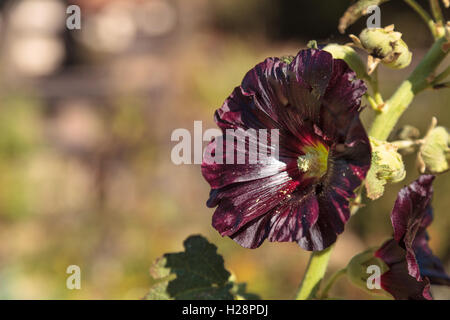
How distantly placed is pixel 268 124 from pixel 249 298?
423 millimetres

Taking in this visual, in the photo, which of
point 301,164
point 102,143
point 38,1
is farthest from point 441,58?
point 38,1

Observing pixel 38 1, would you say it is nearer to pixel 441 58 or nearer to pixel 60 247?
pixel 60 247

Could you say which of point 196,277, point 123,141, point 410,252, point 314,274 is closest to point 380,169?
point 410,252

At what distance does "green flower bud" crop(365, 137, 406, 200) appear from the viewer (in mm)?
872

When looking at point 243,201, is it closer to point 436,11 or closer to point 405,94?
point 405,94

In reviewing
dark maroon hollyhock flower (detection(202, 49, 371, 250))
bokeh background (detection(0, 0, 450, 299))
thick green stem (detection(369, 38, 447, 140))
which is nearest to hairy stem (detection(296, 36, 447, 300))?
thick green stem (detection(369, 38, 447, 140))

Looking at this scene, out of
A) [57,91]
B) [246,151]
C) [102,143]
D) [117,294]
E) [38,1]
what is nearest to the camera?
[246,151]

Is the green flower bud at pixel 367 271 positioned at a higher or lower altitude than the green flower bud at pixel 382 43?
lower

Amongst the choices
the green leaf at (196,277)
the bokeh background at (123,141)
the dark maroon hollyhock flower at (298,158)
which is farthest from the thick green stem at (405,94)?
the bokeh background at (123,141)

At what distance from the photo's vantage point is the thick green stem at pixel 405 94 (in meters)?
1.01

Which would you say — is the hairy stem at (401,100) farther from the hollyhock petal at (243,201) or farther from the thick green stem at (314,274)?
the hollyhock petal at (243,201)

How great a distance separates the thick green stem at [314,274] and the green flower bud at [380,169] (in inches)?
7.6

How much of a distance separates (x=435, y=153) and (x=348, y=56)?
0.23 metres

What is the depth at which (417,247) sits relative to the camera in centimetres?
115
